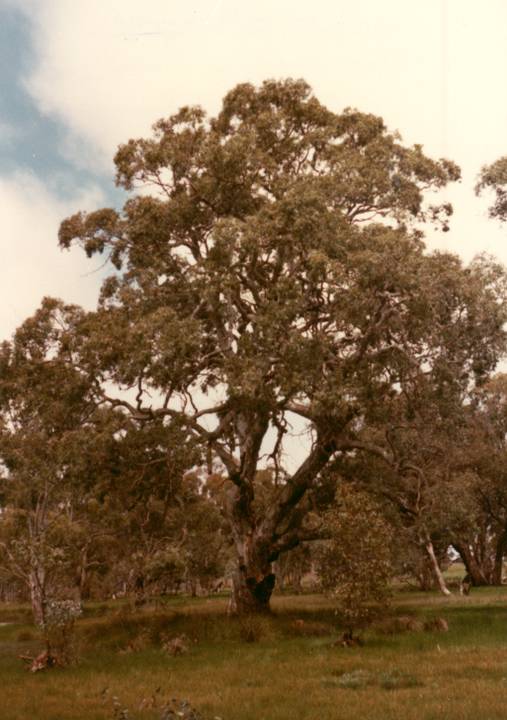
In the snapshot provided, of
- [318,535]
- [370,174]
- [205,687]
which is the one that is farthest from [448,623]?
[370,174]

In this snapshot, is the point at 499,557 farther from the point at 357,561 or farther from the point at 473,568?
the point at 357,561

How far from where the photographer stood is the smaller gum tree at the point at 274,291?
26.8 metres

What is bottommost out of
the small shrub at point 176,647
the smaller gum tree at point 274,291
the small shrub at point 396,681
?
the small shrub at point 396,681

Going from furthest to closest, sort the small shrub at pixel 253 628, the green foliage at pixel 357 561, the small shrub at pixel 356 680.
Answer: the small shrub at pixel 253 628 → the green foliage at pixel 357 561 → the small shrub at pixel 356 680

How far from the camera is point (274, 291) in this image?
28531mm

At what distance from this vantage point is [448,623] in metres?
30.8

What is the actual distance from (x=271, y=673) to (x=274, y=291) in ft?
44.1

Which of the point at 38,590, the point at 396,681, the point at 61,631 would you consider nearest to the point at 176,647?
the point at 61,631

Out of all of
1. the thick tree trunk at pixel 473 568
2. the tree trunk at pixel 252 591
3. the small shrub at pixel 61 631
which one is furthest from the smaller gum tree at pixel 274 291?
the thick tree trunk at pixel 473 568

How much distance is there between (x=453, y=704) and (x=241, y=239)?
16.9m

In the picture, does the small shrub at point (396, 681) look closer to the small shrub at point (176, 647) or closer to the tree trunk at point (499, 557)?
the small shrub at point (176, 647)

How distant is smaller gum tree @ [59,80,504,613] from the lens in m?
26.8

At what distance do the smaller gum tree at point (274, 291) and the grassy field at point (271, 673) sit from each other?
5095 mm

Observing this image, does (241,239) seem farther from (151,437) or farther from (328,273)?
(151,437)
